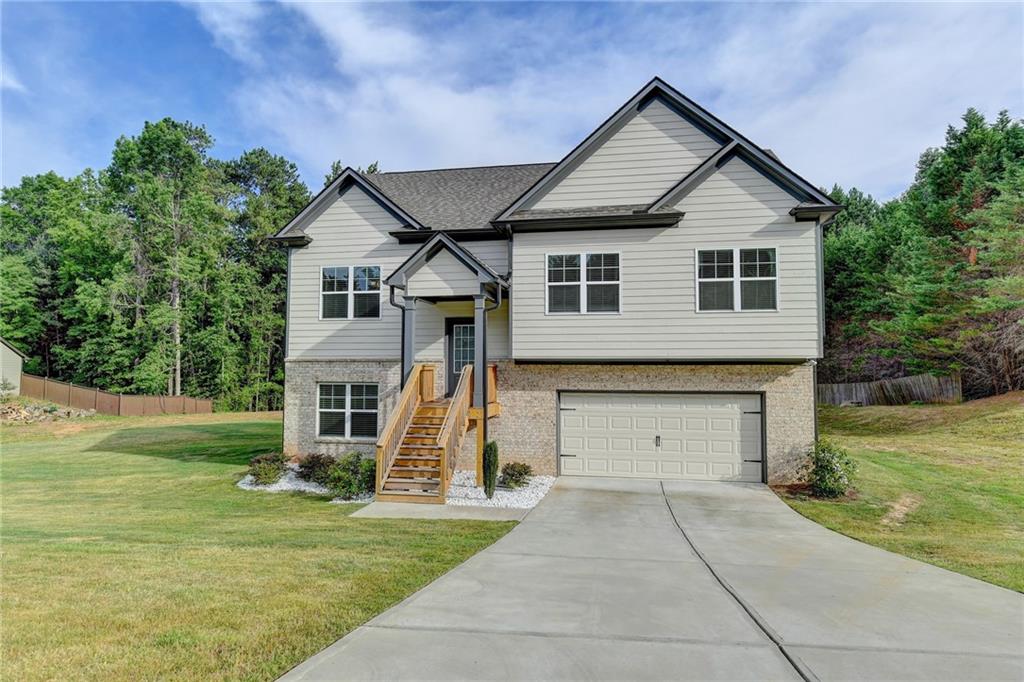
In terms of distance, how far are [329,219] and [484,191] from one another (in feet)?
15.6

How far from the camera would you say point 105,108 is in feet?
53.7

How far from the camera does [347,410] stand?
49.4ft

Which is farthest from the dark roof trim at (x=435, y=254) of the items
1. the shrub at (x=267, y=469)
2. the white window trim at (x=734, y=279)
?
the shrub at (x=267, y=469)

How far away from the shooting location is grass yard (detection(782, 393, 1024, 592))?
7905 mm

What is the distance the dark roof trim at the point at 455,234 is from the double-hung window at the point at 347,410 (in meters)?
4.28

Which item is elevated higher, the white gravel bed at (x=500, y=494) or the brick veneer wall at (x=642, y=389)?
the brick veneer wall at (x=642, y=389)

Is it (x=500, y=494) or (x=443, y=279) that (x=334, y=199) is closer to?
(x=443, y=279)

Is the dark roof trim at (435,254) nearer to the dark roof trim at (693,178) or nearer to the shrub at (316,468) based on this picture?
the dark roof trim at (693,178)

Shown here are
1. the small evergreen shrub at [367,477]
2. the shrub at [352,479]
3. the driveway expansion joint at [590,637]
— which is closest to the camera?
the driveway expansion joint at [590,637]

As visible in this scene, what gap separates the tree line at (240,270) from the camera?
23.4 metres

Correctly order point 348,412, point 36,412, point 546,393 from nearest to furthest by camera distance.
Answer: point 546,393 → point 348,412 → point 36,412

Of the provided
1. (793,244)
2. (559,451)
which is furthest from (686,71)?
(559,451)

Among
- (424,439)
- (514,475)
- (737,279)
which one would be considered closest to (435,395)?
(424,439)

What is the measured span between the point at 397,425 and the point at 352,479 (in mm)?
1565
